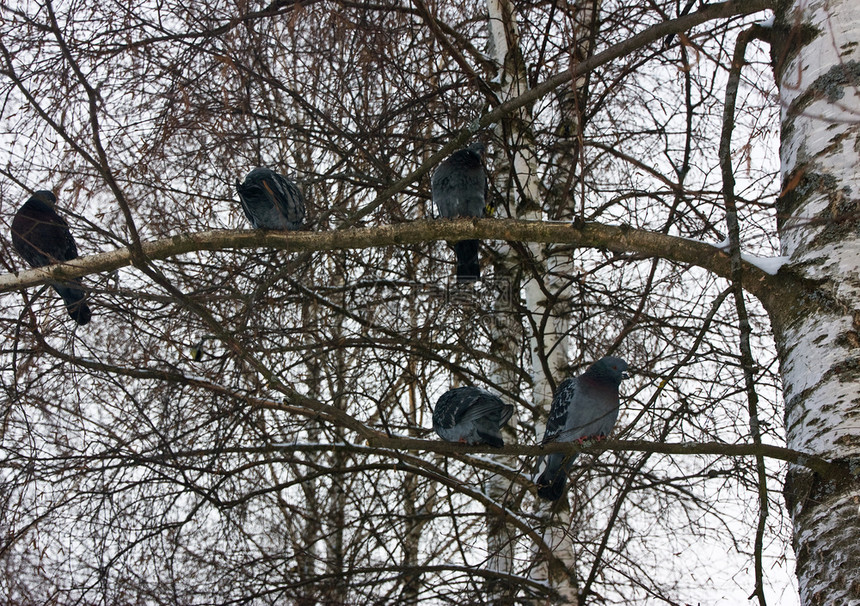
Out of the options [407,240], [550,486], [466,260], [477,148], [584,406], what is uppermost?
[477,148]

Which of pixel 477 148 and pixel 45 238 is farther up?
pixel 45 238

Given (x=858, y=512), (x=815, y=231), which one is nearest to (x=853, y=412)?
(x=858, y=512)

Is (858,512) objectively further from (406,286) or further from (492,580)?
(406,286)

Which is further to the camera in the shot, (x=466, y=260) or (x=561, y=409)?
(x=466, y=260)

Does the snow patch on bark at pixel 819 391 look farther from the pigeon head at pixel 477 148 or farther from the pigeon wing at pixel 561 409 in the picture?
the pigeon head at pixel 477 148

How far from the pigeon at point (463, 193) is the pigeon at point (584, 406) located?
1017 millimetres

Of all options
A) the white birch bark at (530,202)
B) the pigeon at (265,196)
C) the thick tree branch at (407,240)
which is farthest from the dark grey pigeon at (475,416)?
the pigeon at (265,196)

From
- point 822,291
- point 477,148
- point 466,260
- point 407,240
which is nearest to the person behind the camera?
point 822,291

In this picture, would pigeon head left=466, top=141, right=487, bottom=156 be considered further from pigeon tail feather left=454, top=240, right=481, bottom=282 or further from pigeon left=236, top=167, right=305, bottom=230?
pigeon left=236, top=167, right=305, bottom=230

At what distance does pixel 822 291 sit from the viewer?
7.30ft

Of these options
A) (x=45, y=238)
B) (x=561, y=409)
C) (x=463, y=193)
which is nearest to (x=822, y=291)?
(x=561, y=409)

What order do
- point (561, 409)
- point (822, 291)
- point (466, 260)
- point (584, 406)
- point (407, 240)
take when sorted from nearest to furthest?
1. point (822, 291)
2. point (407, 240)
3. point (584, 406)
4. point (561, 409)
5. point (466, 260)

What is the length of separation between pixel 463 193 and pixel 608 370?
1456 mm

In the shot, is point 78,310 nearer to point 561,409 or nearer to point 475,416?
point 475,416
